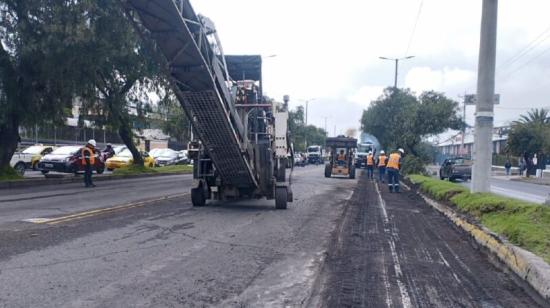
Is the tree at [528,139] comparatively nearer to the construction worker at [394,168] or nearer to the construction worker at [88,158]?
the construction worker at [394,168]

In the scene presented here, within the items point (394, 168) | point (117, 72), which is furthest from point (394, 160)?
point (117, 72)

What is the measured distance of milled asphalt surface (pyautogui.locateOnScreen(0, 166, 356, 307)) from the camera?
5562 millimetres

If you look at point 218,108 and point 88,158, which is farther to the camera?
point 88,158

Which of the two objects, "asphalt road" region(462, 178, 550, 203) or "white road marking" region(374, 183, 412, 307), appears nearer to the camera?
"white road marking" region(374, 183, 412, 307)

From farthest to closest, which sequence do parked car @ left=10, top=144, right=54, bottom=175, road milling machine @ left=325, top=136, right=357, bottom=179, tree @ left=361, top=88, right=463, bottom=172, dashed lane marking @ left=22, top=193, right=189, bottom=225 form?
road milling machine @ left=325, top=136, right=357, bottom=179 → tree @ left=361, top=88, right=463, bottom=172 → parked car @ left=10, top=144, right=54, bottom=175 → dashed lane marking @ left=22, top=193, right=189, bottom=225

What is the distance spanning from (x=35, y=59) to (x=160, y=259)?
13998mm

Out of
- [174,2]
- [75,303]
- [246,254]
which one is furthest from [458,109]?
[75,303]

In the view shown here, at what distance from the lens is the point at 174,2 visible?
10.5 metres

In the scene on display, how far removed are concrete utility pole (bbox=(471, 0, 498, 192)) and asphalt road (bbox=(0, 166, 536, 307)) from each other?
2.18 meters

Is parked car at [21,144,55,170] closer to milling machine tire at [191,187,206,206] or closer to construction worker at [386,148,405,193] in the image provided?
construction worker at [386,148,405,193]

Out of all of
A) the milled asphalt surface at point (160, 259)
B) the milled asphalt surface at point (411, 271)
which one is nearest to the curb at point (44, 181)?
the milled asphalt surface at point (160, 259)

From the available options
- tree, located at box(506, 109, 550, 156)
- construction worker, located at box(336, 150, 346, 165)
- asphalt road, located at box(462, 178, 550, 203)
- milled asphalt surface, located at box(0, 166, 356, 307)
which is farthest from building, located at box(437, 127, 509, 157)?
milled asphalt surface, located at box(0, 166, 356, 307)

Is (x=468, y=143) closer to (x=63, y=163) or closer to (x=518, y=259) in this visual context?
(x=63, y=163)

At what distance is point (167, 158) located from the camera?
43.7 meters
